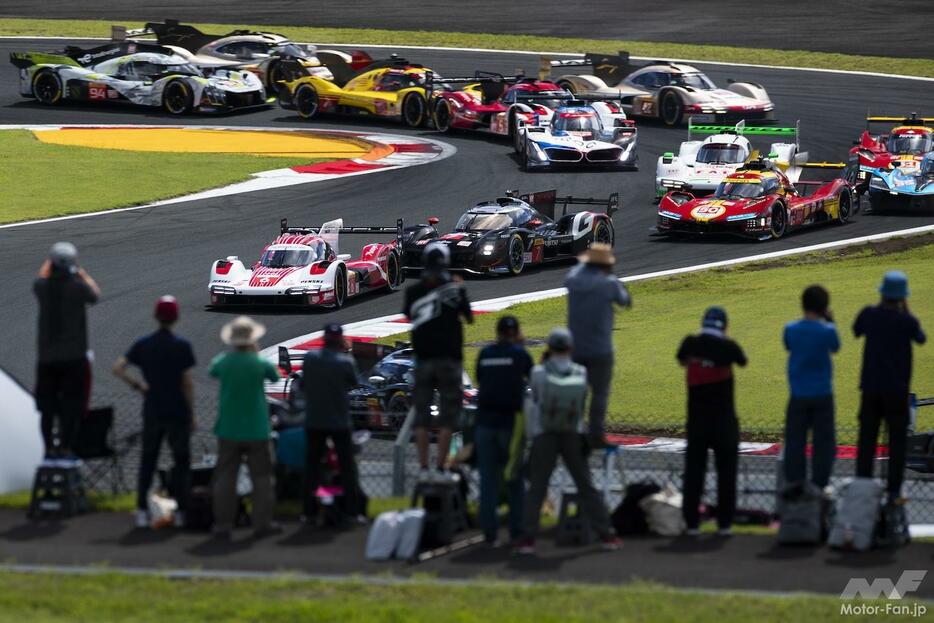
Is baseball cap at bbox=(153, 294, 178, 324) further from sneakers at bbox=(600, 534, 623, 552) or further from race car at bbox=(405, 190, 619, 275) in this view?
race car at bbox=(405, 190, 619, 275)

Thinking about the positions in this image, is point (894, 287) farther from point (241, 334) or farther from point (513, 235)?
point (513, 235)

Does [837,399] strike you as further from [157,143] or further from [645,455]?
[157,143]

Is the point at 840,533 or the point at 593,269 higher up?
the point at 593,269

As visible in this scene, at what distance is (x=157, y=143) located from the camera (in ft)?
135

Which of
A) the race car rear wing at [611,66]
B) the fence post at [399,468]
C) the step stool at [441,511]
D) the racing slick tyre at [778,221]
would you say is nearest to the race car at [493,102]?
the race car rear wing at [611,66]

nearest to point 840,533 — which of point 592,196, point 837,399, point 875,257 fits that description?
point 837,399

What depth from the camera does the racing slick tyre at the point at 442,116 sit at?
41938 mm

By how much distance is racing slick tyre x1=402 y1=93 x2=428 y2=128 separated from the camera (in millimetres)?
42656

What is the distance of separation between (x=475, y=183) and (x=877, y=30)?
27.3 meters

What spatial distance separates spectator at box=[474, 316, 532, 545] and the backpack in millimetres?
221

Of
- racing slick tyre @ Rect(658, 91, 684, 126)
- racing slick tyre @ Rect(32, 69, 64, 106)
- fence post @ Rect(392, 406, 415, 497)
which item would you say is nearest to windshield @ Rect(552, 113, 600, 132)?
racing slick tyre @ Rect(658, 91, 684, 126)

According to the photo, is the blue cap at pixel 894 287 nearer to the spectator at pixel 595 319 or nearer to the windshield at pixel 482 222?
the spectator at pixel 595 319

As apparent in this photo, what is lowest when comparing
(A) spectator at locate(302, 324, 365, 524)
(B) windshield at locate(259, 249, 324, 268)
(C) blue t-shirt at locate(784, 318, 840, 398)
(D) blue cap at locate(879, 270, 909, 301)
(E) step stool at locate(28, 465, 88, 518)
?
(B) windshield at locate(259, 249, 324, 268)

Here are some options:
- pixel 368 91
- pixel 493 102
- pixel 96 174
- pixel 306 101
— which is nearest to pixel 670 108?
pixel 493 102
